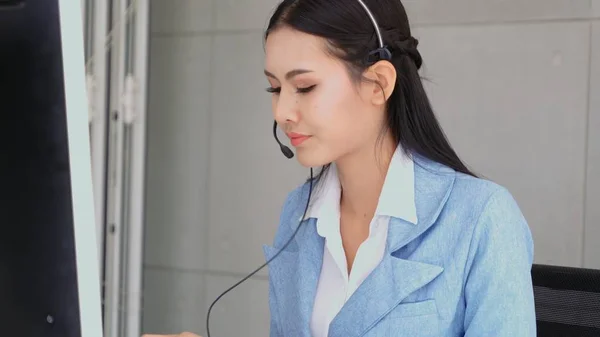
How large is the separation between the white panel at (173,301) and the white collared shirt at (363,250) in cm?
167

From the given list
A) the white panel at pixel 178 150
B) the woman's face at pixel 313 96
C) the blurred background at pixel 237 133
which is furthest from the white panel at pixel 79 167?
the white panel at pixel 178 150

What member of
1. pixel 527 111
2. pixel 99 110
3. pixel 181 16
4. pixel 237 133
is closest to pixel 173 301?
pixel 237 133

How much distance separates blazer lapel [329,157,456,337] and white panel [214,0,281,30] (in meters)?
1.65

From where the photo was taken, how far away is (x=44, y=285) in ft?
1.98

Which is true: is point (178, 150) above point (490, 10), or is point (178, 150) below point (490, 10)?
below

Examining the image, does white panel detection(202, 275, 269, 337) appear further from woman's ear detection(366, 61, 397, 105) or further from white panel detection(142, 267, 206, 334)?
woman's ear detection(366, 61, 397, 105)

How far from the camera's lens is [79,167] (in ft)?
1.89

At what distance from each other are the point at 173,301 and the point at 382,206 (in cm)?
190

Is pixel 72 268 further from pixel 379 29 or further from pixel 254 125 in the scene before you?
pixel 254 125

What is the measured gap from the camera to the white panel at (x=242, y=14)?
112 inches

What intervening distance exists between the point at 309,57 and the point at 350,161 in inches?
9.2

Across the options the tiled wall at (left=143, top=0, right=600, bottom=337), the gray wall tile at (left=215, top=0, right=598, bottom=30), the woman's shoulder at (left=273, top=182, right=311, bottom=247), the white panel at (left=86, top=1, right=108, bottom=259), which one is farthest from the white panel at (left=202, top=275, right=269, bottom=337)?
the woman's shoulder at (left=273, top=182, right=311, bottom=247)

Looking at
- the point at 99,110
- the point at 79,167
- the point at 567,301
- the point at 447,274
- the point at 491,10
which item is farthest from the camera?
the point at 99,110

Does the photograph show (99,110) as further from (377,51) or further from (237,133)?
(377,51)
